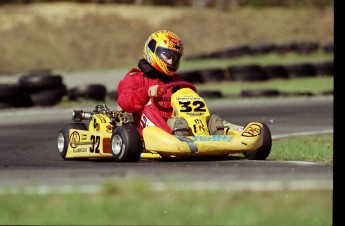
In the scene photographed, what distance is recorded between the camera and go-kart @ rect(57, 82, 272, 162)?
10.4 metres

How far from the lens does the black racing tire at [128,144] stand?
34.0 ft

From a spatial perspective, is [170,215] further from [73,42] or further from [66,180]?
[73,42]

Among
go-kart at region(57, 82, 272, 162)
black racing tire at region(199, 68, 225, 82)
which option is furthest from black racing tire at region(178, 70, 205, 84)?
go-kart at region(57, 82, 272, 162)

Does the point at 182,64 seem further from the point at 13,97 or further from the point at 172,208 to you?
the point at 172,208

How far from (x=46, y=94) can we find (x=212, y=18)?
25217mm

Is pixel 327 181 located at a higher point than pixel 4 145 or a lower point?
higher

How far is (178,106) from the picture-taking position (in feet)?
35.9

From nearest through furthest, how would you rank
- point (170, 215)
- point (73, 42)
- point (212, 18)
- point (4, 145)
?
point (170, 215) → point (4, 145) → point (73, 42) → point (212, 18)

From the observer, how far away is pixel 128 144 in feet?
34.0

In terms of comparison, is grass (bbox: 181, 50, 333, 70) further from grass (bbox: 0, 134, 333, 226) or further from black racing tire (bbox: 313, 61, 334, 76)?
grass (bbox: 0, 134, 333, 226)

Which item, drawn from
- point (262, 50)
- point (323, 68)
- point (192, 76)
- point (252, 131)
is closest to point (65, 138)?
point (252, 131)

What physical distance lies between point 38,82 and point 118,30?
22236 mm

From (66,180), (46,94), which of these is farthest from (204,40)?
(66,180)

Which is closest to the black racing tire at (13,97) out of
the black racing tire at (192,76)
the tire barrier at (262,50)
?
the black racing tire at (192,76)
